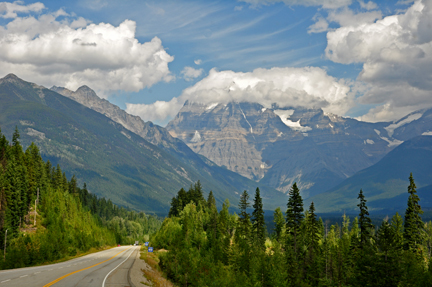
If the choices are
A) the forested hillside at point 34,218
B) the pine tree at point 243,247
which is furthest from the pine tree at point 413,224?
the forested hillside at point 34,218

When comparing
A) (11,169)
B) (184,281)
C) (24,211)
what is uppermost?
(11,169)

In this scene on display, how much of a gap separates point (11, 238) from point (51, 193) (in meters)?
48.0

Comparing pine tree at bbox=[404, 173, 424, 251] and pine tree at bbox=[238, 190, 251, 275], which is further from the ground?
pine tree at bbox=[404, 173, 424, 251]

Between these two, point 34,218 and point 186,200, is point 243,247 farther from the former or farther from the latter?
point 186,200

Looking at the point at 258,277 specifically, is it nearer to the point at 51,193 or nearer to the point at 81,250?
the point at 81,250

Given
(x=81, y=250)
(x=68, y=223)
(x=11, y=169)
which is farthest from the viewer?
(x=68, y=223)

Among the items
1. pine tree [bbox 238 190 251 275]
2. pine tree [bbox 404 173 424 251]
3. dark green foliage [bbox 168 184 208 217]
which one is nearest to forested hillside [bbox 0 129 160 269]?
dark green foliage [bbox 168 184 208 217]

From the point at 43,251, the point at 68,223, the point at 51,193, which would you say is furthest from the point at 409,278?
the point at 51,193

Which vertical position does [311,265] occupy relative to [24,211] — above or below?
below

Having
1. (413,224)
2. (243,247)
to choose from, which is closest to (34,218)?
(243,247)

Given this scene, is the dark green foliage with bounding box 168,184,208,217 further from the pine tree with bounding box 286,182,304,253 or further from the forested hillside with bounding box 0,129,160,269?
the pine tree with bounding box 286,182,304,253

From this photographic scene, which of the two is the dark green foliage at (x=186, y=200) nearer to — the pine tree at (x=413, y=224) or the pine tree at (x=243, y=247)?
the pine tree at (x=243, y=247)

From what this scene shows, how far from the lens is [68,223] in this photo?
13000cm

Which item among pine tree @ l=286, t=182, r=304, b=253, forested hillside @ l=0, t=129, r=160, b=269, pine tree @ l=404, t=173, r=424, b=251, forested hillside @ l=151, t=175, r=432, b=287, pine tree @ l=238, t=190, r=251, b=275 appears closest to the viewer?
forested hillside @ l=151, t=175, r=432, b=287
